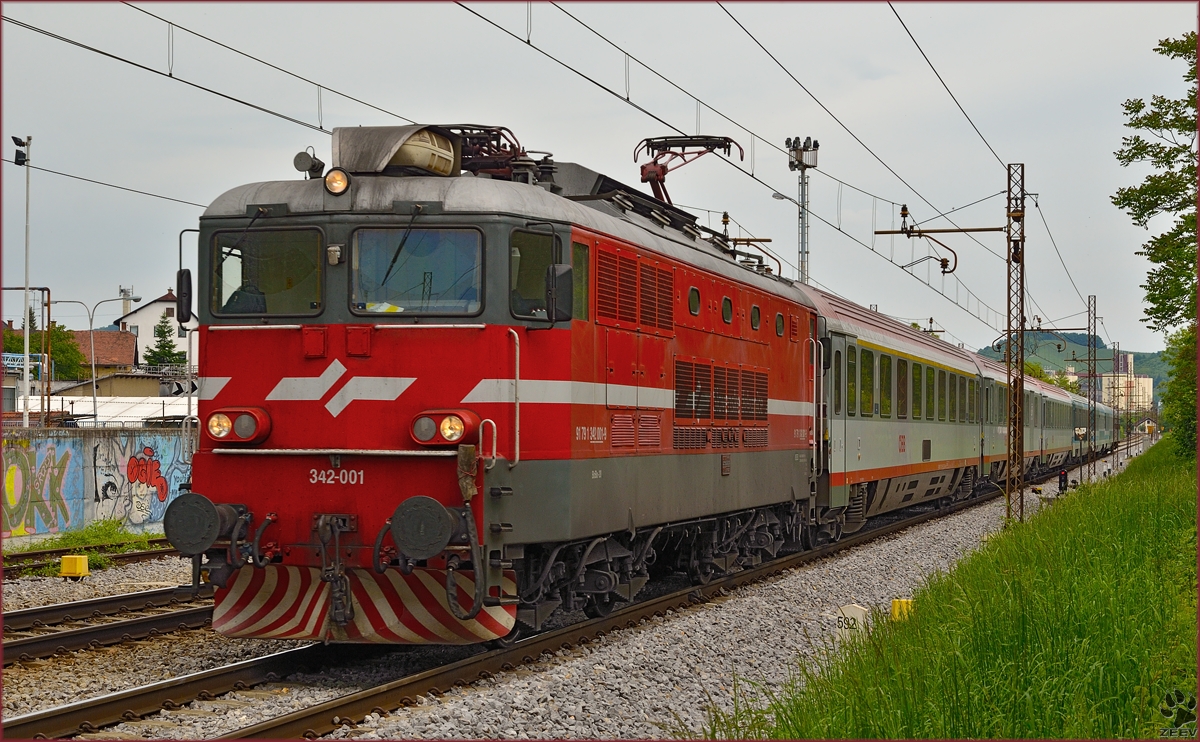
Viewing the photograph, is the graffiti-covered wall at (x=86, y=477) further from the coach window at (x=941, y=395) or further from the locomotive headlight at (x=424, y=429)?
the coach window at (x=941, y=395)

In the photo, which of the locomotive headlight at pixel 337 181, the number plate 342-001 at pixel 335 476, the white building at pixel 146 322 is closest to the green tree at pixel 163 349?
the white building at pixel 146 322

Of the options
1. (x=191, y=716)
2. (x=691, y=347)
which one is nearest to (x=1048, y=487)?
(x=691, y=347)

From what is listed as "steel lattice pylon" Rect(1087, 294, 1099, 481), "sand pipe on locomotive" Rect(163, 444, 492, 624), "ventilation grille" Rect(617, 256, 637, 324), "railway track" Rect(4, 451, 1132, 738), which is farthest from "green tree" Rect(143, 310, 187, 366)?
"sand pipe on locomotive" Rect(163, 444, 492, 624)

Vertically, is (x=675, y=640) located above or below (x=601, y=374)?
below

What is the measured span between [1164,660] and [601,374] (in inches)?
190

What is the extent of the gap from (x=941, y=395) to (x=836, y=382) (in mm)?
9106

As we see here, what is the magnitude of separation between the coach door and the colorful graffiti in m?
14.0

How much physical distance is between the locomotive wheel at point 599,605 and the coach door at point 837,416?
718 centimetres

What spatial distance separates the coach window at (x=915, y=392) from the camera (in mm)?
24248

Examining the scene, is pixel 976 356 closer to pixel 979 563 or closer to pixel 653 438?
pixel 979 563

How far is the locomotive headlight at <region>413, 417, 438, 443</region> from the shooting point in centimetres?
917

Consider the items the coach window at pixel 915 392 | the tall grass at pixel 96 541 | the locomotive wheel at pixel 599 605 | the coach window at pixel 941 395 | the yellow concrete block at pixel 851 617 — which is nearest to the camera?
the yellow concrete block at pixel 851 617

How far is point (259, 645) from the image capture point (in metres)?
10.8

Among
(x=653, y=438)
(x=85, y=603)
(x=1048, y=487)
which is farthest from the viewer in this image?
(x=1048, y=487)
